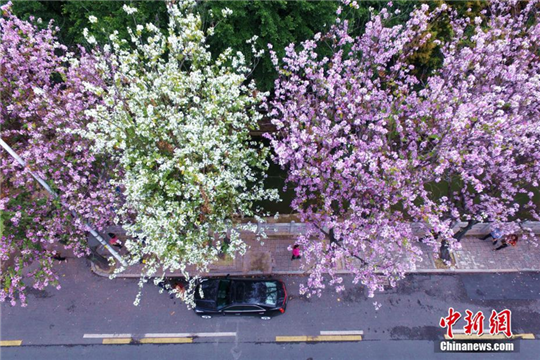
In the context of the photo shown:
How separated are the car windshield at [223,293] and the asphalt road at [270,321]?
105 centimetres

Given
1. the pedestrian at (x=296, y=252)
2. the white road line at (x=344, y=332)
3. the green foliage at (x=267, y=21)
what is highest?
the green foliage at (x=267, y=21)

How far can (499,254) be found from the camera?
15.7 m

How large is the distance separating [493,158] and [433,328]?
7.56 m

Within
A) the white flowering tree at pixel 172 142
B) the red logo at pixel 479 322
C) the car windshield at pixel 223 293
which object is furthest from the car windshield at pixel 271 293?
the red logo at pixel 479 322

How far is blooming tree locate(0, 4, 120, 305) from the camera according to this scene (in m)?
11.3

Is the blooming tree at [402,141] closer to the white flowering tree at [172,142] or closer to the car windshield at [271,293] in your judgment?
the car windshield at [271,293]

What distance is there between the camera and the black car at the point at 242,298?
43.6 ft

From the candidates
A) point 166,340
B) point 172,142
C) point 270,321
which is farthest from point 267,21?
point 166,340

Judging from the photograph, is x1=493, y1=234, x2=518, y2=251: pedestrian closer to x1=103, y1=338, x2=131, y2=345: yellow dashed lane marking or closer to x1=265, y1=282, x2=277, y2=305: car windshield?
x1=265, y1=282, x2=277, y2=305: car windshield

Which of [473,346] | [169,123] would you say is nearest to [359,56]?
[169,123]

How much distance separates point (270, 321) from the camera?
13.8 m

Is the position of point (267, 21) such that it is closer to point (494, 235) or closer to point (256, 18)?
point (256, 18)

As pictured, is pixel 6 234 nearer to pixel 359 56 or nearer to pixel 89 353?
pixel 89 353

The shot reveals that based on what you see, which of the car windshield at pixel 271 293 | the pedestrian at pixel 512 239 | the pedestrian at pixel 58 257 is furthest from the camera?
the pedestrian at pixel 58 257
